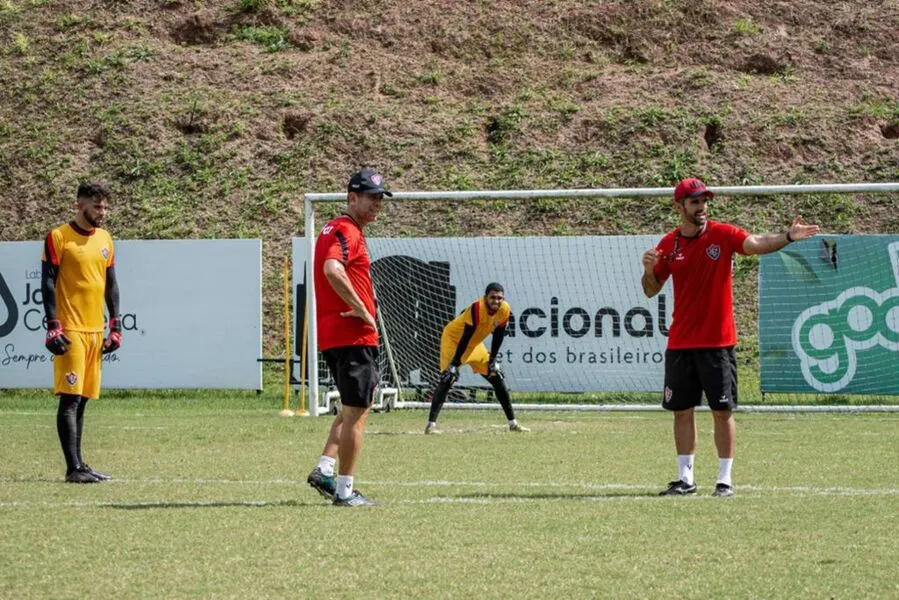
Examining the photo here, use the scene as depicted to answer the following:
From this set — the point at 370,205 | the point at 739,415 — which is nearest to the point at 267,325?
the point at 739,415

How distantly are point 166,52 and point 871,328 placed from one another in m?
22.4

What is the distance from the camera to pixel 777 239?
9.55m

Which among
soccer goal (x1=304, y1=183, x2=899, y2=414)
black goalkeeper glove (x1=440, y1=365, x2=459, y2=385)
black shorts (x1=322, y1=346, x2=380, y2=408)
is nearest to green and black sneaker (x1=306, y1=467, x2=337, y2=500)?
black shorts (x1=322, y1=346, x2=380, y2=408)

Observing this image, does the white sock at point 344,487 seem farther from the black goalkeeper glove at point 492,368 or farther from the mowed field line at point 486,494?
the black goalkeeper glove at point 492,368

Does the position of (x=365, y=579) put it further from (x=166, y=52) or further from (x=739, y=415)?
(x=166, y=52)

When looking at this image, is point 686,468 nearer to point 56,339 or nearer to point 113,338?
point 113,338

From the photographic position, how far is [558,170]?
31719mm

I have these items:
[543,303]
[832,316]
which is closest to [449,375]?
[543,303]

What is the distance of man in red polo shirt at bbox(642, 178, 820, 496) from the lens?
984 cm

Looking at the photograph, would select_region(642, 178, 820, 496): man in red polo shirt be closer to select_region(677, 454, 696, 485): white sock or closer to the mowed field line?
select_region(677, 454, 696, 485): white sock

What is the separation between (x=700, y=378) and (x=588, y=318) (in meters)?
12.1

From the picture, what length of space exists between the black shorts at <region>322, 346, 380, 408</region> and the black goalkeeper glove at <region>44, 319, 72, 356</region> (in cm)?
276

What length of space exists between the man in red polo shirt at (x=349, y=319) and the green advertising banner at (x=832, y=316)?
13.0 metres

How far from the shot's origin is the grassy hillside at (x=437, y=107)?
31109 mm
